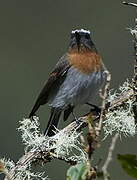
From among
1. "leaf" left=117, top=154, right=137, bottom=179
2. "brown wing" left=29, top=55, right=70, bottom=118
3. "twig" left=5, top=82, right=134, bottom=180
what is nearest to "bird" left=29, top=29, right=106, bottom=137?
"brown wing" left=29, top=55, right=70, bottom=118

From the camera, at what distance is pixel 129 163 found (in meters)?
0.95

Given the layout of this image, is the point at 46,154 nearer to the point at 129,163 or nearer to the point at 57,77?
the point at 129,163

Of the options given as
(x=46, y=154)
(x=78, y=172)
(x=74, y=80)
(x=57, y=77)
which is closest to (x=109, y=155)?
(x=78, y=172)

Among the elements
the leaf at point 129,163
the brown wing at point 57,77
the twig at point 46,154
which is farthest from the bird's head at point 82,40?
the leaf at point 129,163

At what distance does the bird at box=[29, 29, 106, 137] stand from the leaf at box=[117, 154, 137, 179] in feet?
7.16

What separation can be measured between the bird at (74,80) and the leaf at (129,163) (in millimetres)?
2181

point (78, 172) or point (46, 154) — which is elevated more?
point (78, 172)

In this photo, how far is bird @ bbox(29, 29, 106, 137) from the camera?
3320 mm

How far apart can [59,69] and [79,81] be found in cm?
22

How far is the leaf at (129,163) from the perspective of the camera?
37.0 inches

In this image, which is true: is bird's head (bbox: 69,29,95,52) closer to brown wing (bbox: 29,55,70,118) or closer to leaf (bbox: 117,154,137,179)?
brown wing (bbox: 29,55,70,118)

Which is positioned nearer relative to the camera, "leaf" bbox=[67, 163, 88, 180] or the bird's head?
"leaf" bbox=[67, 163, 88, 180]

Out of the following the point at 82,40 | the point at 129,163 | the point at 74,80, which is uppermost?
the point at 129,163

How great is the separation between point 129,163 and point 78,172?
8 centimetres
